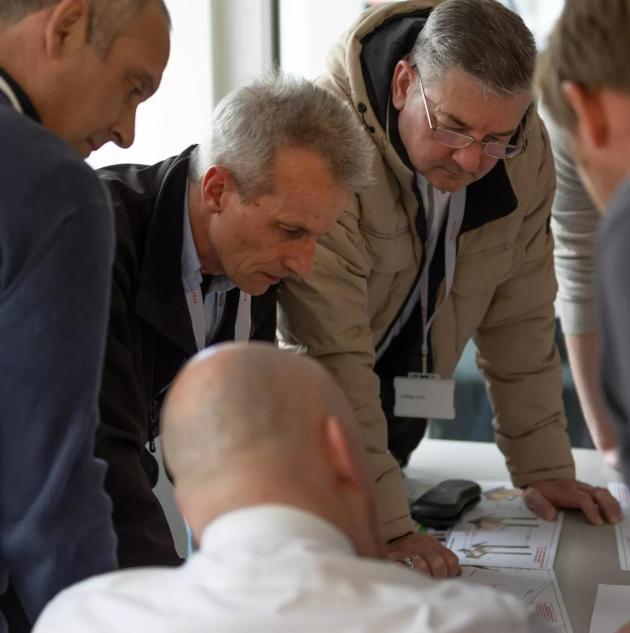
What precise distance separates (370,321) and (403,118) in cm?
42

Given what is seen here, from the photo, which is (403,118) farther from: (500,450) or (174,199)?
(500,450)

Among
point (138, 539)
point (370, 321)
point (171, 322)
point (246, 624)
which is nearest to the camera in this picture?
point (246, 624)

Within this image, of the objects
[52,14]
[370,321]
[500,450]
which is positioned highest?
[52,14]

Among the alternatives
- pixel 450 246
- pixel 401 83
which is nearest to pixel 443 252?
pixel 450 246

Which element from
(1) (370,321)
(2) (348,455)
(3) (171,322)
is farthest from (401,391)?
(2) (348,455)

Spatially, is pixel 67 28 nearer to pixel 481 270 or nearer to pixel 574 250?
pixel 481 270

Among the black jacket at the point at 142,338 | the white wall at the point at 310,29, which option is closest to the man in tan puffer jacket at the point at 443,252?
the black jacket at the point at 142,338

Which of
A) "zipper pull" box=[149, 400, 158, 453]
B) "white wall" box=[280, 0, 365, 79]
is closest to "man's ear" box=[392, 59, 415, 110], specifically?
"zipper pull" box=[149, 400, 158, 453]

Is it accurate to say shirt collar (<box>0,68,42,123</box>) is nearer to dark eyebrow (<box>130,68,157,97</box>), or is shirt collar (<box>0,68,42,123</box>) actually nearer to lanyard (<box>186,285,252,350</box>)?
dark eyebrow (<box>130,68,157,97</box>)

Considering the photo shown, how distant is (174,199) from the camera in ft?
6.26

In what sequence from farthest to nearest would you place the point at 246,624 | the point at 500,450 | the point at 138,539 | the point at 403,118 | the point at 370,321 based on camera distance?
the point at 500,450 < the point at 370,321 < the point at 403,118 < the point at 138,539 < the point at 246,624

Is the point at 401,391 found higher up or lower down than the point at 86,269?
lower down

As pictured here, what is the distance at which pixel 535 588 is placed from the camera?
6.35ft

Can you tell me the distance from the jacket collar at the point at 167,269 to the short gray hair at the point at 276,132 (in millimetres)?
72
